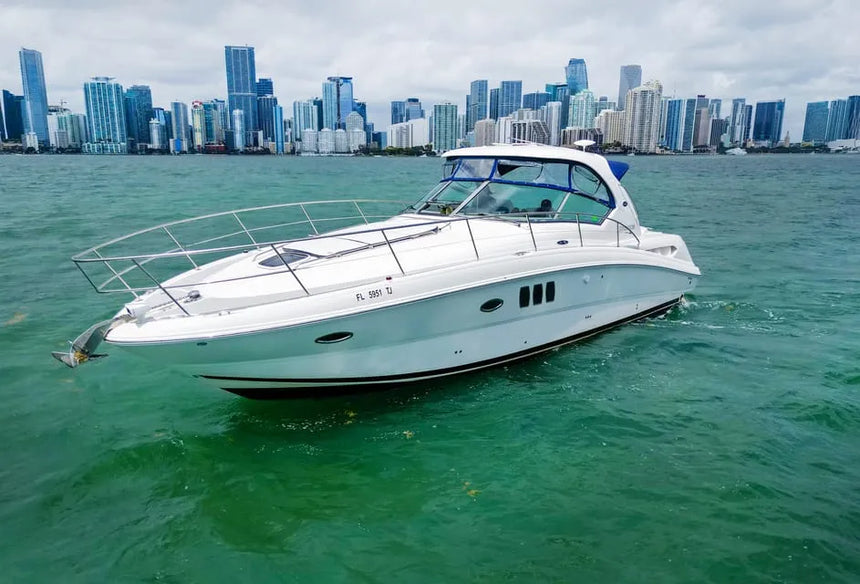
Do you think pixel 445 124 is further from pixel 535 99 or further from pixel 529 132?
pixel 529 132

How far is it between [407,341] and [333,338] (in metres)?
1.03

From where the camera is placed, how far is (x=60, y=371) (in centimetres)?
920

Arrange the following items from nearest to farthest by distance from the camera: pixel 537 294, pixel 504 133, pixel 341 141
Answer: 1. pixel 537 294
2. pixel 504 133
3. pixel 341 141

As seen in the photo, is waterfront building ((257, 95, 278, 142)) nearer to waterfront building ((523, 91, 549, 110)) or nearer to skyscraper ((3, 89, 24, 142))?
skyscraper ((3, 89, 24, 142))

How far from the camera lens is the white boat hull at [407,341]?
6.61 m

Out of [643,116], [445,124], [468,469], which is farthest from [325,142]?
[468,469]

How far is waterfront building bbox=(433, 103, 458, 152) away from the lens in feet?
295

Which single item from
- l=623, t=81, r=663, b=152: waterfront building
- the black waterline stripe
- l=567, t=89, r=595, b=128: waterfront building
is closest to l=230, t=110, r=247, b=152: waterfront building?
Result: l=623, t=81, r=663, b=152: waterfront building

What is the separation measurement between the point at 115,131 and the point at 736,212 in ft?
619

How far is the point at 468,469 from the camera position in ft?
21.4

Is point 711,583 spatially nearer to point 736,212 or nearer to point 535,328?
point 535,328

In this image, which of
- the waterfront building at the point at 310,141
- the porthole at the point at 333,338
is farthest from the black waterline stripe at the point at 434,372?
the waterfront building at the point at 310,141

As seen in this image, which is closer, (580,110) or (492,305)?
(492,305)

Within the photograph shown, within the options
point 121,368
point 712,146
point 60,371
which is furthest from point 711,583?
point 712,146
